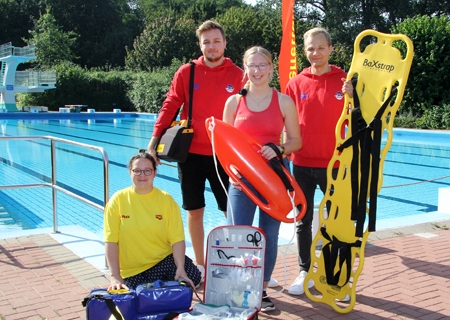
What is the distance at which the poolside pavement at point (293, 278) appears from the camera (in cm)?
294

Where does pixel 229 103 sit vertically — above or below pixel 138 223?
above

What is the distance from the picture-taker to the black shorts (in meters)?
3.27

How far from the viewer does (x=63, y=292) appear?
3176 mm

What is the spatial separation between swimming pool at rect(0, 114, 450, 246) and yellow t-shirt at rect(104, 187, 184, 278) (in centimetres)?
229

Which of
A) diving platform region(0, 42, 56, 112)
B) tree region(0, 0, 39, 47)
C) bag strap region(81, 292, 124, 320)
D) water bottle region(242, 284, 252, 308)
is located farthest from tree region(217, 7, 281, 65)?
bag strap region(81, 292, 124, 320)

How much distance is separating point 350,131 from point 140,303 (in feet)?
5.02

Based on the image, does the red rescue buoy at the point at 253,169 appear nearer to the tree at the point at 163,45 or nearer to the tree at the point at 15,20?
the tree at the point at 163,45

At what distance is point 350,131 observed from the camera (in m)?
2.89

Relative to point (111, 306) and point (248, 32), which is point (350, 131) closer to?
point (111, 306)

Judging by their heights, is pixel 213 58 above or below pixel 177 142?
above

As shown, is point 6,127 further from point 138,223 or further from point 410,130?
point 138,223

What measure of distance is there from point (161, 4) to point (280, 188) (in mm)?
51935

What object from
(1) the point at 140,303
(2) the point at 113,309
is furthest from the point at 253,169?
(2) the point at 113,309

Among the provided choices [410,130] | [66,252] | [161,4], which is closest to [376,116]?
[66,252]
